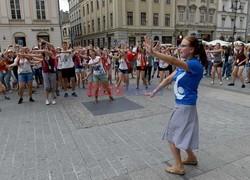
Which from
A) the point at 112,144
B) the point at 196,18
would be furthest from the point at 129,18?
the point at 112,144

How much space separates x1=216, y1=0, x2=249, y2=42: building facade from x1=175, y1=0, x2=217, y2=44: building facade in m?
1.67

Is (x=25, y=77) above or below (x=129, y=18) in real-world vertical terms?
below

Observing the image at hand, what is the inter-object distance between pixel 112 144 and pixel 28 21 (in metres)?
29.1

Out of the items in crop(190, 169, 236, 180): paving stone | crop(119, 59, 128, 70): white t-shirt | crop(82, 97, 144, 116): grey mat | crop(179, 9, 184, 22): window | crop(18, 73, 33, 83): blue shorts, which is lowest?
crop(190, 169, 236, 180): paving stone

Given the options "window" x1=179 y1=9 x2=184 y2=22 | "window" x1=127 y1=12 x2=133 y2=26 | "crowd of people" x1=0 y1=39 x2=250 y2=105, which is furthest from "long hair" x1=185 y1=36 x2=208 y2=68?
"window" x1=179 y1=9 x2=184 y2=22

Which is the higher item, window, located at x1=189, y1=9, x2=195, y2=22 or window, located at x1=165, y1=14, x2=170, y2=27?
window, located at x1=189, y1=9, x2=195, y2=22

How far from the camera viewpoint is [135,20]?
35.2 meters

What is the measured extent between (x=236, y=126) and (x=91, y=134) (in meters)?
3.24

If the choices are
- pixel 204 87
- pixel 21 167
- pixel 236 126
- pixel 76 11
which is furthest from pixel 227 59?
pixel 76 11

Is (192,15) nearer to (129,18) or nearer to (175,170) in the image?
(129,18)

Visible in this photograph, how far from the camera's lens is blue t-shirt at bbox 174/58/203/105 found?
8.32 ft

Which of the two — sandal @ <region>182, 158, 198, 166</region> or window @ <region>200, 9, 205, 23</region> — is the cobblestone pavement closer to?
sandal @ <region>182, 158, 198, 166</region>

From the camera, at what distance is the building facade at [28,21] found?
89.5ft

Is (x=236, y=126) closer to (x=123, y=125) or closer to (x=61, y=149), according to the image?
(x=123, y=125)
